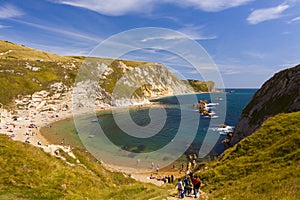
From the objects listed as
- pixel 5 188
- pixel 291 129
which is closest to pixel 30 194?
pixel 5 188

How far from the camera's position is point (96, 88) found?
158875mm

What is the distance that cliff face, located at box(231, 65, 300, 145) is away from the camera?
130 ft

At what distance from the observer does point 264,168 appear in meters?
17.3

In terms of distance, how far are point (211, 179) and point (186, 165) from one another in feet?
108

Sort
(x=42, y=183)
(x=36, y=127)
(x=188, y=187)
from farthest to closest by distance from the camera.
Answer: (x=36, y=127), (x=42, y=183), (x=188, y=187)

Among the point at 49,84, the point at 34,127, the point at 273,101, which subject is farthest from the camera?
the point at 49,84

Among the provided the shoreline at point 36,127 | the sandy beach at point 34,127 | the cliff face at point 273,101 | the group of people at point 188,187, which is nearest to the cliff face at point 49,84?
the sandy beach at point 34,127

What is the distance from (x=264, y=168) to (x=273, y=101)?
32.3 m

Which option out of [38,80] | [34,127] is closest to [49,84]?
[38,80]

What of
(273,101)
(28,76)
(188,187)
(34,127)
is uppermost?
(28,76)

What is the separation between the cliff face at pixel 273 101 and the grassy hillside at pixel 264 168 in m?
16.7

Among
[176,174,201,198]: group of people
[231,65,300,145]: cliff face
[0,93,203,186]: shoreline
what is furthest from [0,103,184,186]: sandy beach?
[176,174,201,198]: group of people

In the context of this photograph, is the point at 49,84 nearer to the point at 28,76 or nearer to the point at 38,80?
the point at 38,80

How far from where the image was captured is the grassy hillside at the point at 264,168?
43.2ft
